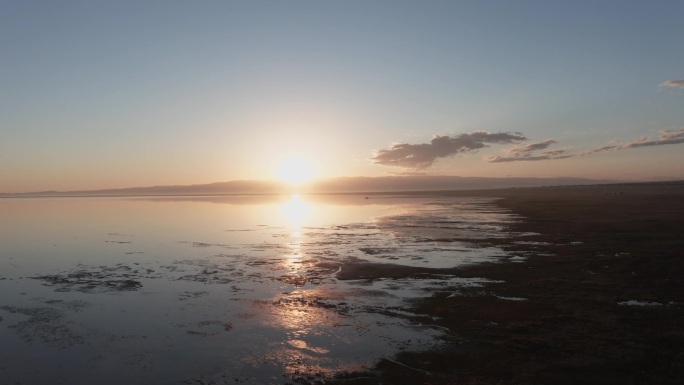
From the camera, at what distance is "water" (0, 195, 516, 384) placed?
1209 cm

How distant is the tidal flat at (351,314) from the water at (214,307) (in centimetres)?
7

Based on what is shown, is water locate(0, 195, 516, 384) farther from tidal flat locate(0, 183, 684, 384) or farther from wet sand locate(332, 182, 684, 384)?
wet sand locate(332, 182, 684, 384)

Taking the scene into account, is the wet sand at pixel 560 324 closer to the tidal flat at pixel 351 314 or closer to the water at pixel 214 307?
the tidal flat at pixel 351 314

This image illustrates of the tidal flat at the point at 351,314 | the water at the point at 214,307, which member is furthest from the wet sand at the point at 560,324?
the water at the point at 214,307

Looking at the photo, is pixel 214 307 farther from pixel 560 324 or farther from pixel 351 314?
pixel 560 324

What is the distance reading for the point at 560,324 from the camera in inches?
568

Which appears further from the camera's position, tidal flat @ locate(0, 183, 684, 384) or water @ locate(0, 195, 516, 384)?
water @ locate(0, 195, 516, 384)

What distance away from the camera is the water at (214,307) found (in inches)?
476

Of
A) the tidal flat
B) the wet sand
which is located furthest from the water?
the wet sand

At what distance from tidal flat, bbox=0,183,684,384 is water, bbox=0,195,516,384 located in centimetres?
7

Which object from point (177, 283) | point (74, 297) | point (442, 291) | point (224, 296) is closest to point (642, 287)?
point (442, 291)

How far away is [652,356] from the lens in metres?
11.4

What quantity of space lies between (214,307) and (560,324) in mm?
13083

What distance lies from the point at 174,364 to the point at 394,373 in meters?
6.14
